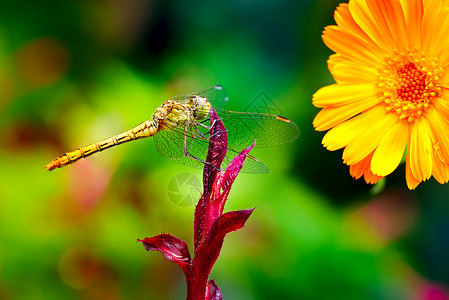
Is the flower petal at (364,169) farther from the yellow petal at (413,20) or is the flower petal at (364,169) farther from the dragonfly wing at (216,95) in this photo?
the dragonfly wing at (216,95)

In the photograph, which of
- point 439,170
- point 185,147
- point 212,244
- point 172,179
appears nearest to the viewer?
point 212,244

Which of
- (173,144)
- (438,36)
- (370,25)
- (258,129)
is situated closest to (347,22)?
(370,25)

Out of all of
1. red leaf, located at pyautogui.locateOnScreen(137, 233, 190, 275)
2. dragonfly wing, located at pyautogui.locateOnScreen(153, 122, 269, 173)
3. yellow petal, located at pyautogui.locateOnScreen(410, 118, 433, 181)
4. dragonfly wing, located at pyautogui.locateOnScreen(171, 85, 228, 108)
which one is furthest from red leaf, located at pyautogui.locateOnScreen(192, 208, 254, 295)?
dragonfly wing, located at pyautogui.locateOnScreen(171, 85, 228, 108)

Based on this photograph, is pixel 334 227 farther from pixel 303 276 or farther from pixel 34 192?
pixel 34 192

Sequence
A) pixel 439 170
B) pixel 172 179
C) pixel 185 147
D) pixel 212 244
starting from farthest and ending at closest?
pixel 172 179, pixel 185 147, pixel 439 170, pixel 212 244

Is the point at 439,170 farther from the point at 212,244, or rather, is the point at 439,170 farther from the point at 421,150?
the point at 212,244

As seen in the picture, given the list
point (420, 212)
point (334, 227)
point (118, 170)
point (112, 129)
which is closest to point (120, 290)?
point (118, 170)

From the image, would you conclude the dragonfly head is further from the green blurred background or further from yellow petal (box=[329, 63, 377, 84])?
the green blurred background
